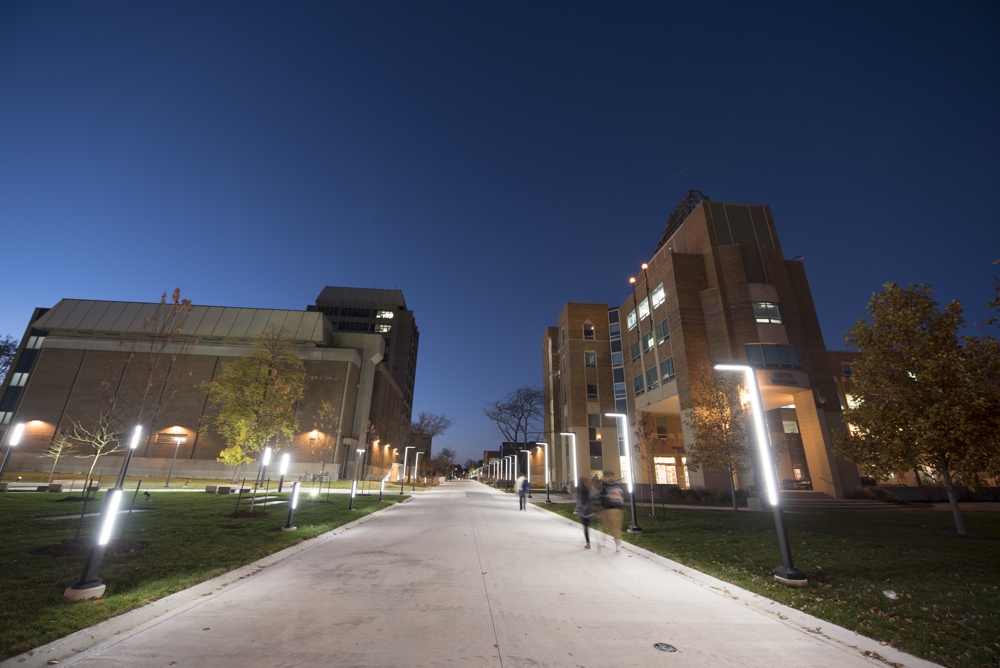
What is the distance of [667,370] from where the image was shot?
4088 cm

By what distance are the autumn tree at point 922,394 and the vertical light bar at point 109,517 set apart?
71.7 feet

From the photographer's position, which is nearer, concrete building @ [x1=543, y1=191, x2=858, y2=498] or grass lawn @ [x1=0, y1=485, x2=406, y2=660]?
grass lawn @ [x1=0, y1=485, x2=406, y2=660]

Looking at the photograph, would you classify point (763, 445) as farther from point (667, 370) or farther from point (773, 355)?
point (667, 370)

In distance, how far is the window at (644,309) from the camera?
46.3 m

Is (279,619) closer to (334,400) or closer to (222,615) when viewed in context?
(222,615)

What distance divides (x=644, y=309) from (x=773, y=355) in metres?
14.1

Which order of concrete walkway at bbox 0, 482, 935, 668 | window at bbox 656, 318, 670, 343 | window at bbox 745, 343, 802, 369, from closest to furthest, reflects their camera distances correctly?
concrete walkway at bbox 0, 482, 935, 668
window at bbox 745, 343, 802, 369
window at bbox 656, 318, 670, 343

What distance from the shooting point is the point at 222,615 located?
215 inches

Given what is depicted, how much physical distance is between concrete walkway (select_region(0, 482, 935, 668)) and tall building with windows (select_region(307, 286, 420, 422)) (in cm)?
10362

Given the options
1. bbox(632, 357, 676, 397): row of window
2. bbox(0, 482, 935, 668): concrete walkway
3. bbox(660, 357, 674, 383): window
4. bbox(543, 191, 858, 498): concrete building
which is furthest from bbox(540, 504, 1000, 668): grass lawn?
bbox(632, 357, 676, 397): row of window

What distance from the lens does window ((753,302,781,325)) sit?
122 feet

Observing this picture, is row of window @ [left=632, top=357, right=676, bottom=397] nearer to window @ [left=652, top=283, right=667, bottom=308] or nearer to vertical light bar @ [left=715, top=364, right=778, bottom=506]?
window @ [left=652, top=283, right=667, bottom=308]

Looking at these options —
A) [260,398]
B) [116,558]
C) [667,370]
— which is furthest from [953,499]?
[260,398]

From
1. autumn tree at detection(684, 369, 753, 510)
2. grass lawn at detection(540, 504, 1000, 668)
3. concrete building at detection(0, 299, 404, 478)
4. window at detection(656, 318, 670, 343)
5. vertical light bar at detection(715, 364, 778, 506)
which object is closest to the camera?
grass lawn at detection(540, 504, 1000, 668)
